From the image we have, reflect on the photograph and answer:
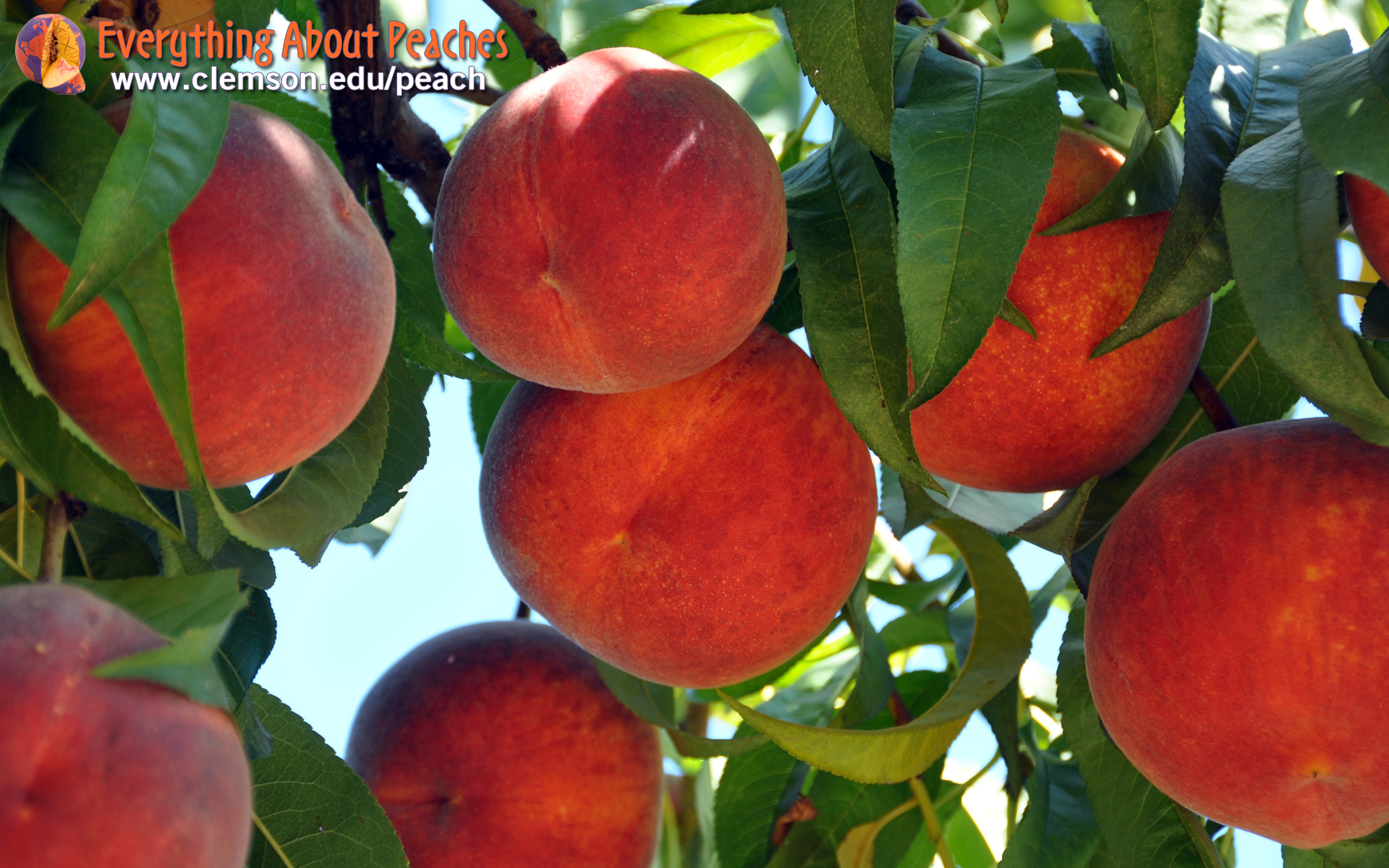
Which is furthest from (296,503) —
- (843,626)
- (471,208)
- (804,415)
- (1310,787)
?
(843,626)

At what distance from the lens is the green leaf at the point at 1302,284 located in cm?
81

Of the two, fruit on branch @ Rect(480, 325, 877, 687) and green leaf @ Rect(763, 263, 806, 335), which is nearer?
fruit on branch @ Rect(480, 325, 877, 687)

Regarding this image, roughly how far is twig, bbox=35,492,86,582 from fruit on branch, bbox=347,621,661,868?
24.3 inches

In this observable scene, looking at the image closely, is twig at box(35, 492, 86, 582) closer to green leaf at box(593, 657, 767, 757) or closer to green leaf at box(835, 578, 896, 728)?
green leaf at box(593, 657, 767, 757)

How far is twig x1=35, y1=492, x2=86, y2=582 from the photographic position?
25.7 inches

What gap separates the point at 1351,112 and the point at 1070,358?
284mm

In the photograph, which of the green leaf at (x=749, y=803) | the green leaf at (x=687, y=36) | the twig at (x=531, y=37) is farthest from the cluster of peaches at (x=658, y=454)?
the green leaf at (x=687, y=36)

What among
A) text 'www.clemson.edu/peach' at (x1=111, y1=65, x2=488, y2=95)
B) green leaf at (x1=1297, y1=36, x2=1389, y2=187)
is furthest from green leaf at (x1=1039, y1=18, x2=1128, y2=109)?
text 'www.clemson.edu/peach' at (x1=111, y1=65, x2=488, y2=95)

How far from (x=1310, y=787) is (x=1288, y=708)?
2.8 inches

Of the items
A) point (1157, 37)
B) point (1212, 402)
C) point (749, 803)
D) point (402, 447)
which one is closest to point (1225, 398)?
point (1212, 402)

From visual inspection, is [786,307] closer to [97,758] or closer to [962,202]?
[962,202]

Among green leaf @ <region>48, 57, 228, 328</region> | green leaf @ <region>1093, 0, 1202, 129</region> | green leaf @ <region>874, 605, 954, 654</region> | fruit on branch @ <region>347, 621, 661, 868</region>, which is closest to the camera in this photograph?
green leaf @ <region>48, 57, 228, 328</region>

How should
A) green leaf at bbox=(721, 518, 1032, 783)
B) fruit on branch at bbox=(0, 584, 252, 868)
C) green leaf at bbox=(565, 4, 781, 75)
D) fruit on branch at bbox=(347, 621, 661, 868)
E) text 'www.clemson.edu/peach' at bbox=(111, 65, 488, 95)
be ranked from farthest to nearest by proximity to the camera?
1. green leaf at bbox=(565, 4, 781, 75)
2. fruit on branch at bbox=(347, 621, 661, 868)
3. green leaf at bbox=(721, 518, 1032, 783)
4. text 'www.clemson.edu/peach' at bbox=(111, 65, 488, 95)
5. fruit on branch at bbox=(0, 584, 252, 868)

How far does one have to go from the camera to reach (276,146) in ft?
2.46
